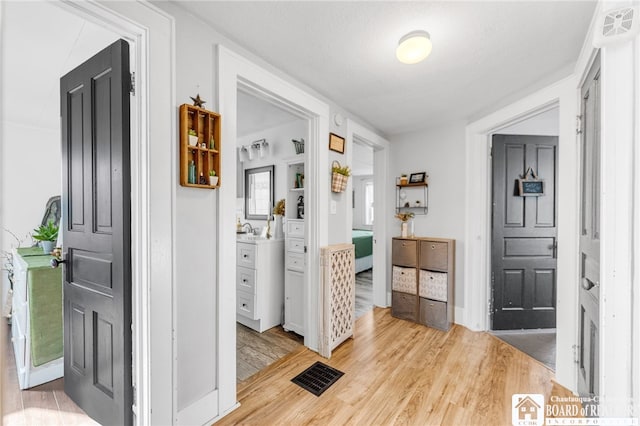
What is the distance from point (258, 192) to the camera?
367 cm

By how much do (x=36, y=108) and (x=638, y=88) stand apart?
4747 millimetres

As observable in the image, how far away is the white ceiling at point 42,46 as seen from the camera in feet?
5.14

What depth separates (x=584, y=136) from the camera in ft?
5.98

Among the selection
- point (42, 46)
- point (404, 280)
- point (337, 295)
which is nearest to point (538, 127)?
point (404, 280)

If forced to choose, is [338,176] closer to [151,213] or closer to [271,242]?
[271,242]

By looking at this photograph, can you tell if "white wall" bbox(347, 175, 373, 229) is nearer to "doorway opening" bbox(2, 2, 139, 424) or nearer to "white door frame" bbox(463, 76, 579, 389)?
"white door frame" bbox(463, 76, 579, 389)

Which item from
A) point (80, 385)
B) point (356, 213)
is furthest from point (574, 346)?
point (356, 213)

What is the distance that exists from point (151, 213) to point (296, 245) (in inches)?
65.3

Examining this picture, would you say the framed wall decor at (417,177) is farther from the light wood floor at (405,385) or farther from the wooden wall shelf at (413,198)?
the light wood floor at (405,385)

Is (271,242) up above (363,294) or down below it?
above

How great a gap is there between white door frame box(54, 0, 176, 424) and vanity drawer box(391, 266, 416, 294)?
2.49 meters

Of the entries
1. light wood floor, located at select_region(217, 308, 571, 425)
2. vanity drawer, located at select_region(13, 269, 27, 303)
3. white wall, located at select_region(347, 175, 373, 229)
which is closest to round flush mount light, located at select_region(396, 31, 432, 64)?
light wood floor, located at select_region(217, 308, 571, 425)

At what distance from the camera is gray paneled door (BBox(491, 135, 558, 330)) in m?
2.87

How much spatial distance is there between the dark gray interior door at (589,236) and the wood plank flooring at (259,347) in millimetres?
2053
